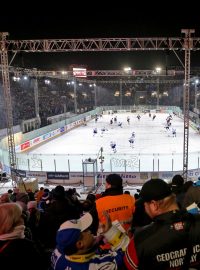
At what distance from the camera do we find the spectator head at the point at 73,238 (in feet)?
7.21

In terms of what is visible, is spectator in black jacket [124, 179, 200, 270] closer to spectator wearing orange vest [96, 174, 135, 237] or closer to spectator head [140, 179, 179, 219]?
spectator head [140, 179, 179, 219]

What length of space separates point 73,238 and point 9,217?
0.62 metres

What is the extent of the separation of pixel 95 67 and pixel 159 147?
17206mm

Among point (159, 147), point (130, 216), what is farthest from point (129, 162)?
point (130, 216)

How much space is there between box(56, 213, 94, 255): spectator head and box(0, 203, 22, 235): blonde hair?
17.6 inches

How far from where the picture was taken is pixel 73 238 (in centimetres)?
220

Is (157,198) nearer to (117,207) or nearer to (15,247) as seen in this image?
(15,247)

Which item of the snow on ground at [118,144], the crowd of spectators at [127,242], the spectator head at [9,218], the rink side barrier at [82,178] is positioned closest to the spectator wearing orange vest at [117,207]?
the crowd of spectators at [127,242]

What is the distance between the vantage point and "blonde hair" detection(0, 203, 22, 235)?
2.42 meters

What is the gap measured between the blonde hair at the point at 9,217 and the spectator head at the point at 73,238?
446mm

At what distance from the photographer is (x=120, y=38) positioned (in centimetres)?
1744

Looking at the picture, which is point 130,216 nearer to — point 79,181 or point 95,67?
point 79,181

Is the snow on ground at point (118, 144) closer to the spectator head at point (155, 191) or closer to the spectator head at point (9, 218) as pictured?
the spectator head at point (9, 218)

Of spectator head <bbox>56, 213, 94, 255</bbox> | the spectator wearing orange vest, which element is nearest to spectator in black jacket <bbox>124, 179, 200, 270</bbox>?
spectator head <bbox>56, 213, 94, 255</bbox>
